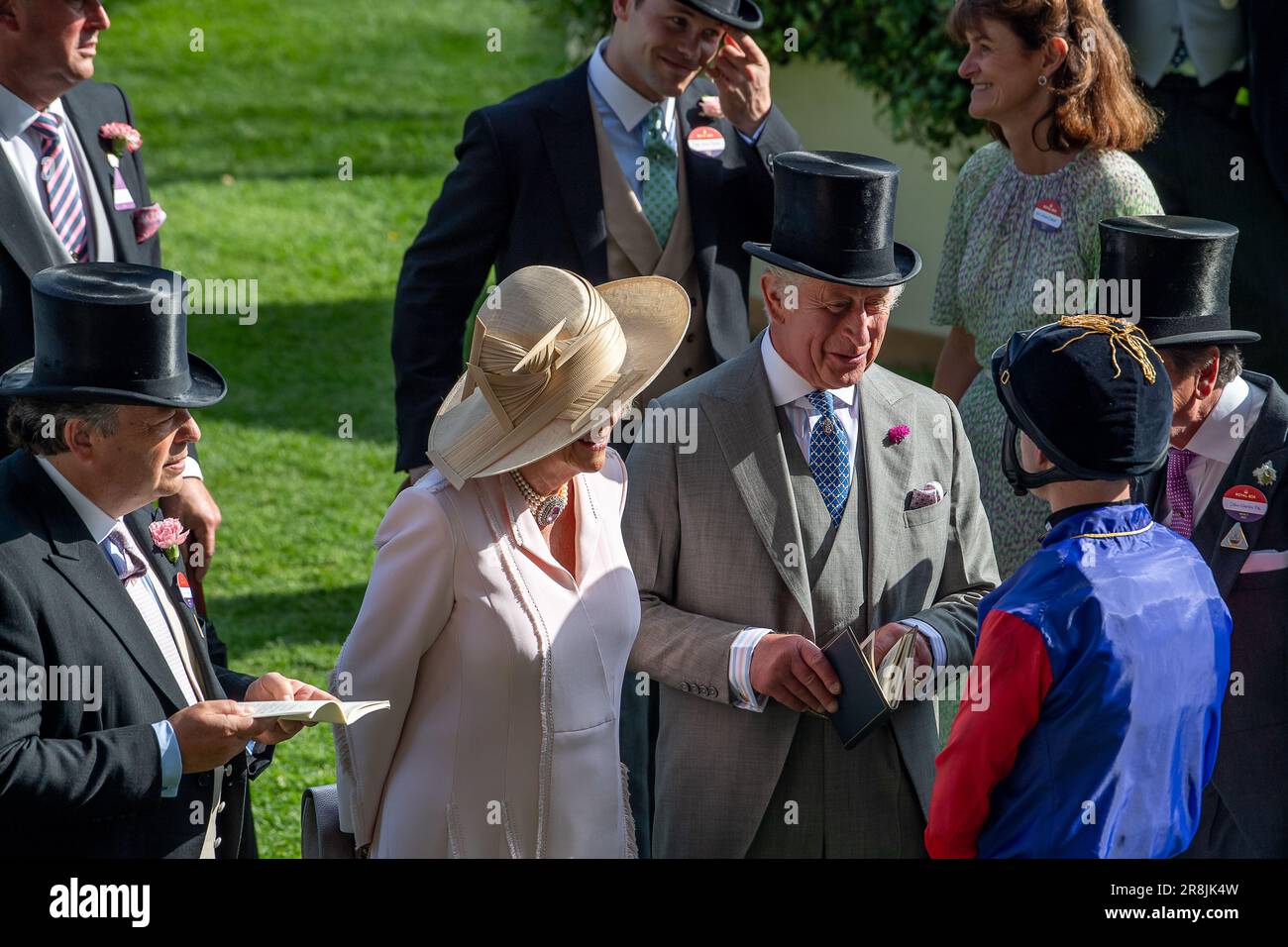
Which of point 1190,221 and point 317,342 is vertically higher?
point 1190,221

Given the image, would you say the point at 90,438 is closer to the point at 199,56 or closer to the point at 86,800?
the point at 86,800

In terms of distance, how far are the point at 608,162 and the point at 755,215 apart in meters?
0.51

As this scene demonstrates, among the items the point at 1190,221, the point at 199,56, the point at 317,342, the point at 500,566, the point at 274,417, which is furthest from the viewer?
the point at 199,56

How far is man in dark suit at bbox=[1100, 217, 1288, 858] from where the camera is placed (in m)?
3.83

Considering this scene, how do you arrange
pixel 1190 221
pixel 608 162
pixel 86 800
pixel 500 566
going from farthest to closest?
pixel 608 162
pixel 1190 221
pixel 500 566
pixel 86 800

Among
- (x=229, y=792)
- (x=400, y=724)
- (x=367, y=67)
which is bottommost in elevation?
(x=229, y=792)

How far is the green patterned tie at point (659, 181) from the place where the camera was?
4.81 meters

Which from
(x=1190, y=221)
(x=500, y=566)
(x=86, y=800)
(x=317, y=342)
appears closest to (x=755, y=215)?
A: (x=1190, y=221)

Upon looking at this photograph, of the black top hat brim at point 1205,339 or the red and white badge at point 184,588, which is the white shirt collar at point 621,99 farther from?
the red and white badge at point 184,588

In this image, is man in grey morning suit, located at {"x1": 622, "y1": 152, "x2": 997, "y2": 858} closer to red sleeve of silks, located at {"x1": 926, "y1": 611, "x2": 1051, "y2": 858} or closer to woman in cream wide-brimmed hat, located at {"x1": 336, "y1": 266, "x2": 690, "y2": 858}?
woman in cream wide-brimmed hat, located at {"x1": 336, "y1": 266, "x2": 690, "y2": 858}

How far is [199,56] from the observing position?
53.3 feet

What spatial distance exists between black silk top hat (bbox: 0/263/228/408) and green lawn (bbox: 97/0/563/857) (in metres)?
2.35
